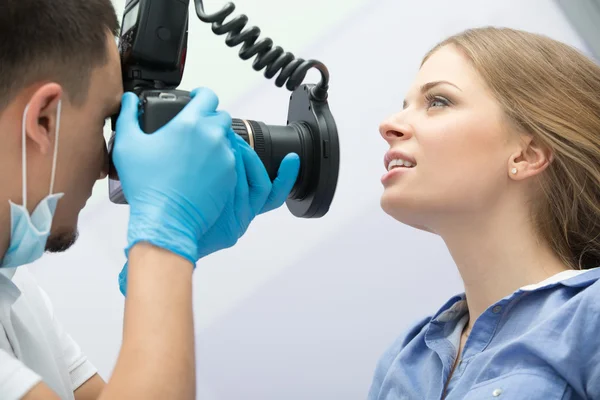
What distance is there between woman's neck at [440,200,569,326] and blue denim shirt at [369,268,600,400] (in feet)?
0.18

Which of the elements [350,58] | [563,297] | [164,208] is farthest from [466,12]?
[164,208]

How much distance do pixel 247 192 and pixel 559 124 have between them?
60cm

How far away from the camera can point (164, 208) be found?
101 centimetres

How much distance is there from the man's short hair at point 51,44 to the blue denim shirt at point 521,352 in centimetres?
79

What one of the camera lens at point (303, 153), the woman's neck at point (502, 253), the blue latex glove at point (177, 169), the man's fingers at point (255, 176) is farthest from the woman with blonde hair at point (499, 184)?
the blue latex glove at point (177, 169)

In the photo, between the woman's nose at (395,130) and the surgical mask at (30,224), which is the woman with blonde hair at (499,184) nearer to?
the woman's nose at (395,130)

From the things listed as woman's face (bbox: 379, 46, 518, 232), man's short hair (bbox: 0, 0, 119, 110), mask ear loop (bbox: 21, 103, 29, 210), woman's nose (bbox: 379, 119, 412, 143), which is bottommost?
woman's face (bbox: 379, 46, 518, 232)

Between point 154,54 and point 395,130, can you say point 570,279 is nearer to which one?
point 395,130

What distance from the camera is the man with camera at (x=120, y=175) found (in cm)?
91

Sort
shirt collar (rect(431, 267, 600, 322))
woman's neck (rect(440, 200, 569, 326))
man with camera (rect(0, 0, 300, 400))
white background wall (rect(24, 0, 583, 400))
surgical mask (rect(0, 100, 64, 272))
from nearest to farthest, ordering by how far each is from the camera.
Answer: man with camera (rect(0, 0, 300, 400)) < surgical mask (rect(0, 100, 64, 272)) < shirt collar (rect(431, 267, 600, 322)) < woman's neck (rect(440, 200, 569, 326)) < white background wall (rect(24, 0, 583, 400))

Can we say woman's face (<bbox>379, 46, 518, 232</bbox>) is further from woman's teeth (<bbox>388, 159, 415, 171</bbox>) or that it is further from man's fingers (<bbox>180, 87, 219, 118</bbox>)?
man's fingers (<bbox>180, 87, 219, 118</bbox>)

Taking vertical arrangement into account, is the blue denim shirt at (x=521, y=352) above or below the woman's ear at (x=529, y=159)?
below

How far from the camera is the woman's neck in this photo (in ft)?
4.03

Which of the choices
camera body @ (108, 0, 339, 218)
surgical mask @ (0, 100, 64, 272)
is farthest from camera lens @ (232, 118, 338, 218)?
surgical mask @ (0, 100, 64, 272)
